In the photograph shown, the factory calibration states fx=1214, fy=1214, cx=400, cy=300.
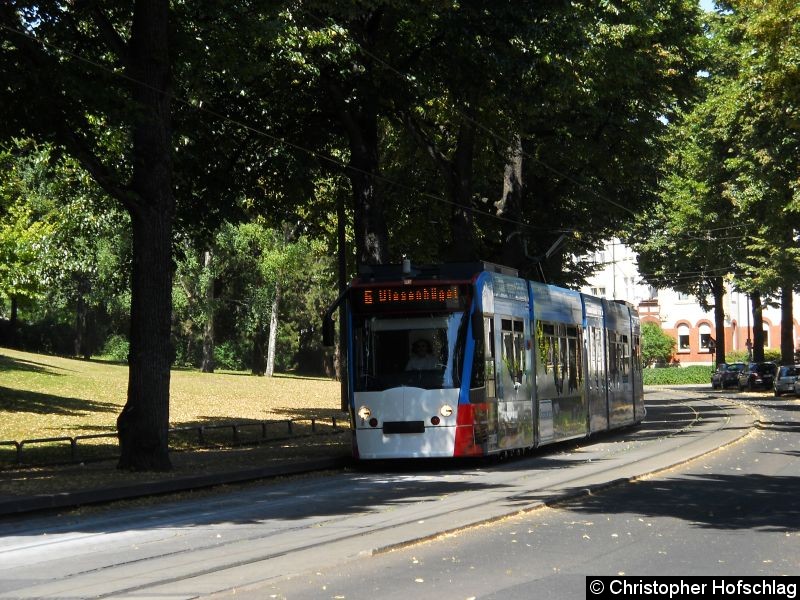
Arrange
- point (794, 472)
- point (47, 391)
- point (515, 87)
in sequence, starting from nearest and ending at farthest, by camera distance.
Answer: point (794, 472), point (515, 87), point (47, 391)

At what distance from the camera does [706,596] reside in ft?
26.5

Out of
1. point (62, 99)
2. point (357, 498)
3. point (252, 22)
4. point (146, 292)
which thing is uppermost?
point (252, 22)

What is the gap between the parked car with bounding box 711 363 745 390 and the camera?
250 feet

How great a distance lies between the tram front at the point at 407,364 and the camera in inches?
795

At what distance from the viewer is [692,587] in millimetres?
8391

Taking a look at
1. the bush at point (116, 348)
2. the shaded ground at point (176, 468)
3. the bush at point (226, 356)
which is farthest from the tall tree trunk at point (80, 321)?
the shaded ground at point (176, 468)

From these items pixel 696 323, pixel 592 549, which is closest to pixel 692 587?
pixel 592 549

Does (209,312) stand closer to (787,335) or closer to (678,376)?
(787,335)

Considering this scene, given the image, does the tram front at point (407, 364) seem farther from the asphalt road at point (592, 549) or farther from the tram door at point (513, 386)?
the asphalt road at point (592, 549)

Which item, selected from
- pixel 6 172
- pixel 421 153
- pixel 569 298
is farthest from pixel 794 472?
pixel 6 172

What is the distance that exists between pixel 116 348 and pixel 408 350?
6676 cm

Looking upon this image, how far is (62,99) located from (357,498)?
8.22 meters

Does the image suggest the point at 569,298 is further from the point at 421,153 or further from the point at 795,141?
the point at 795,141

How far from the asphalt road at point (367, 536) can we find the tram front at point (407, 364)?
66 cm
